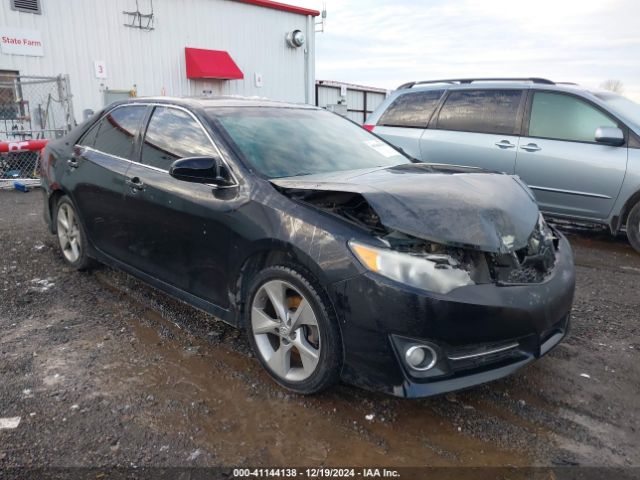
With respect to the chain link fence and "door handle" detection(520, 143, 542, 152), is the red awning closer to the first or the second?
the chain link fence

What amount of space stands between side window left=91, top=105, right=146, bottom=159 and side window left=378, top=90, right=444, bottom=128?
12.3 ft

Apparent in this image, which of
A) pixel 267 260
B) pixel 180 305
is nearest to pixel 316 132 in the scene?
pixel 267 260

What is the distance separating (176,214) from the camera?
3223 mm

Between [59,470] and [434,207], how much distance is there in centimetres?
204

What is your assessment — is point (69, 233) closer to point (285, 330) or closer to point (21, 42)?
point (285, 330)

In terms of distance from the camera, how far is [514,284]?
2426 millimetres

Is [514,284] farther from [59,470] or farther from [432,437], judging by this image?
[59,470]

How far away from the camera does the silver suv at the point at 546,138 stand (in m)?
5.31

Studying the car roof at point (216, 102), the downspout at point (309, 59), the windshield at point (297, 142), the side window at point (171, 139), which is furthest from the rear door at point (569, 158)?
the downspout at point (309, 59)

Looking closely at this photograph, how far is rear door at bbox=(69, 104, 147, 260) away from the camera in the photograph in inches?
149

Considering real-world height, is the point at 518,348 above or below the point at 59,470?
above

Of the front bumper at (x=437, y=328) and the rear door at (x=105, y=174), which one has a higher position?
the rear door at (x=105, y=174)

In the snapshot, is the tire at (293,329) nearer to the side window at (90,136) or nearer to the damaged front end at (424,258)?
the damaged front end at (424,258)

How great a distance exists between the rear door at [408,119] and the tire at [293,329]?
163 inches
